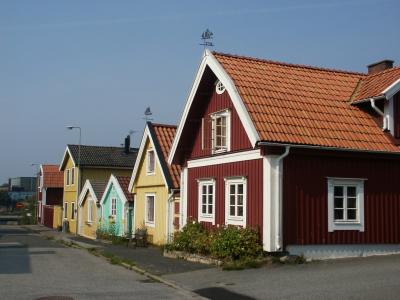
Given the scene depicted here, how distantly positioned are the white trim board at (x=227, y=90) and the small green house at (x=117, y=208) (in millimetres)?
8247

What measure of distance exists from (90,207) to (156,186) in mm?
12241

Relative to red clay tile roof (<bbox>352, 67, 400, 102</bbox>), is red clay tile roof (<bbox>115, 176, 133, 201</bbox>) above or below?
below

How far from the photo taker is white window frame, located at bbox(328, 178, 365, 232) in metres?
16.3

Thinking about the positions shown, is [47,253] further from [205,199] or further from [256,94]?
[256,94]

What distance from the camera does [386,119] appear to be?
17.6m

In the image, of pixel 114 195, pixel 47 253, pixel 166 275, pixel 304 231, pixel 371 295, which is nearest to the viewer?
pixel 371 295

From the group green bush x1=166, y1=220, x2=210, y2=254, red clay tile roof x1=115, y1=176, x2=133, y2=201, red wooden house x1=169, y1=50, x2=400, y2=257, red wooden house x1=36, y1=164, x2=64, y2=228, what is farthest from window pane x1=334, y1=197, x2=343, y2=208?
red wooden house x1=36, y1=164, x2=64, y2=228

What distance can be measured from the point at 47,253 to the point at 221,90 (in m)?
9.61

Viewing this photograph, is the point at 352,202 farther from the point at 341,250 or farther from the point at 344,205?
the point at 341,250

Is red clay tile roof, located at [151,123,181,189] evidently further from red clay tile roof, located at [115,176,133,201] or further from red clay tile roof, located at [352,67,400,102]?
red clay tile roof, located at [352,67,400,102]

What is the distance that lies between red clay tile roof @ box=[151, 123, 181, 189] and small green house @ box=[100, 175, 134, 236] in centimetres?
465

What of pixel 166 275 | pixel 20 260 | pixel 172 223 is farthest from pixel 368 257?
pixel 20 260

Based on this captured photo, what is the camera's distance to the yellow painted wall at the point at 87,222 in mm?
34744

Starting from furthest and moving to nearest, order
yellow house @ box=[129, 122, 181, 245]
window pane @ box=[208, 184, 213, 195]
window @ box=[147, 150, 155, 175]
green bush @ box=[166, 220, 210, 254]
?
window @ box=[147, 150, 155, 175], yellow house @ box=[129, 122, 181, 245], window pane @ box=[208, 184, 213, 195], green bush @ box=[166, 220, 210, 254]
